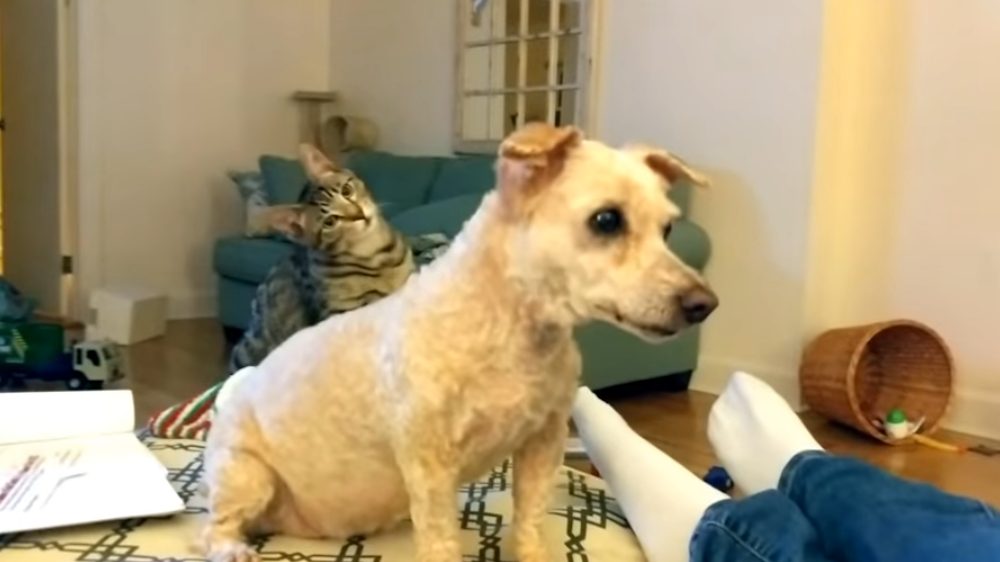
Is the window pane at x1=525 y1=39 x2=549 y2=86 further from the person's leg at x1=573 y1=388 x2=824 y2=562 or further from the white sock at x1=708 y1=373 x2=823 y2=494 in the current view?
the white sock at x1=708 y1=373 x2=823 y2=494

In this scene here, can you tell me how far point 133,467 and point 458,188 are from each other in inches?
105

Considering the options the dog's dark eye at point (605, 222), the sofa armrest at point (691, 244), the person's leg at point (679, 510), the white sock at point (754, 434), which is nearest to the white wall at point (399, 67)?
the sofa armrest at point (691, 244)

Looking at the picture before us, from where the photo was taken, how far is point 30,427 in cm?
185

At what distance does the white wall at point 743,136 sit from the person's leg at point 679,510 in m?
1.81

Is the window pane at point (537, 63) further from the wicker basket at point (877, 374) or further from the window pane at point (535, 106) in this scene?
the wicker basket at point (877, 374)

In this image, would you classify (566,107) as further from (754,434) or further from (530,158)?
(530,158)

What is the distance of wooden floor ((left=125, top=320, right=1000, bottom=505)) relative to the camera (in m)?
2.81

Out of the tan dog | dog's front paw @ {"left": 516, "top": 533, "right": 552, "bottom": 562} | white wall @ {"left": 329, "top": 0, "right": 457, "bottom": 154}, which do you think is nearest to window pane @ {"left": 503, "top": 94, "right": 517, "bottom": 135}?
white wall @ {"left": 329, "top": 0, "right": 457, "bottom": 154}

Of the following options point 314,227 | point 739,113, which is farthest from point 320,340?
point 739,113

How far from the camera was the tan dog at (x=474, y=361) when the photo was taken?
123cm

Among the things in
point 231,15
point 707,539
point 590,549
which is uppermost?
point 231,15

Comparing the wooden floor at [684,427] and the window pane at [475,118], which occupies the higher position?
the window pane at [475,118]

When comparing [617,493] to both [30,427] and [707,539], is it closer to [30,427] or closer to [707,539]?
[707,539]

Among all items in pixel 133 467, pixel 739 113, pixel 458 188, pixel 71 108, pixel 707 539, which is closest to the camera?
pixel 707 539
